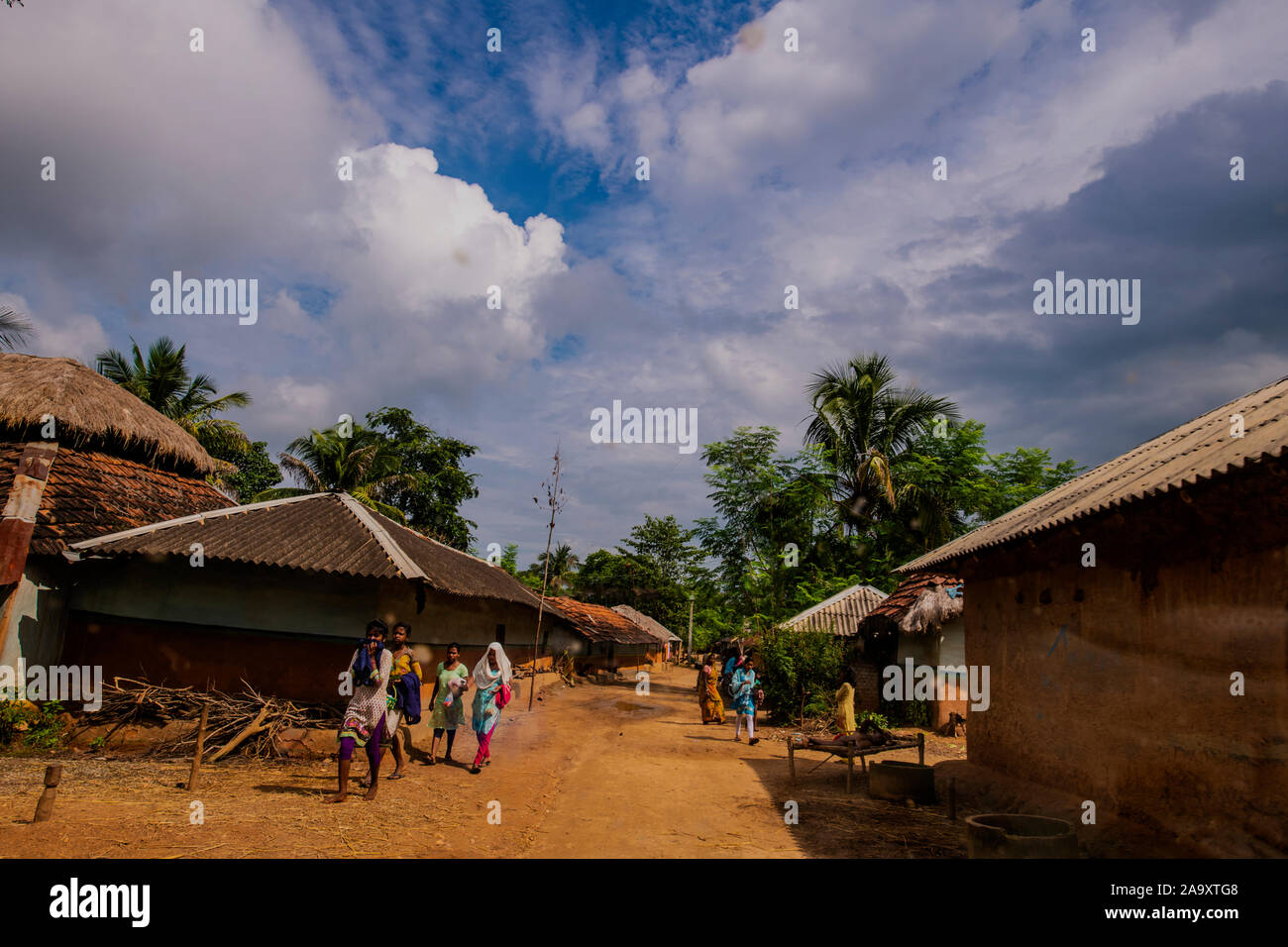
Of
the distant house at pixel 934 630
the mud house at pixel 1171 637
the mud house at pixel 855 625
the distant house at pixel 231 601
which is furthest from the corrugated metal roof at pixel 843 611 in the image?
the distant house at pixel 231 601

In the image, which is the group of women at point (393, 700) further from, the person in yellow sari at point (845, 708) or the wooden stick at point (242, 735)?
the person in yellow sari at point (845, 708)

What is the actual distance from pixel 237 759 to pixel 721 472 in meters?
24.8

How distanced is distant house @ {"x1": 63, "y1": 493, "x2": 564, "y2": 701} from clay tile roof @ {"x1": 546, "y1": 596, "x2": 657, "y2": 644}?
48.6ft

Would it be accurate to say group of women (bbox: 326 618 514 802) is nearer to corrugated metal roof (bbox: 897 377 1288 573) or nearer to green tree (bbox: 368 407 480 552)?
corrugated metal roof (bbox: 897 377 1288 573)

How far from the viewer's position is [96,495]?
12.1 m

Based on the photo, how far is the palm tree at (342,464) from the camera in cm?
2684

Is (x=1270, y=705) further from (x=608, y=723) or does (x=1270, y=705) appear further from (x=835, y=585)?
(x=835, y=585)

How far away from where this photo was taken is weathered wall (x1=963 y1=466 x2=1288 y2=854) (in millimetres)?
4875

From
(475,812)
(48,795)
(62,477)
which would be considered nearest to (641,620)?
(62,477)

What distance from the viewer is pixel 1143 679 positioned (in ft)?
20.4

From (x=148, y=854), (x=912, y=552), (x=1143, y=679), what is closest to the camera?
(x=148, y=854)

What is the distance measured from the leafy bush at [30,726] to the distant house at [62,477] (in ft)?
2.39
